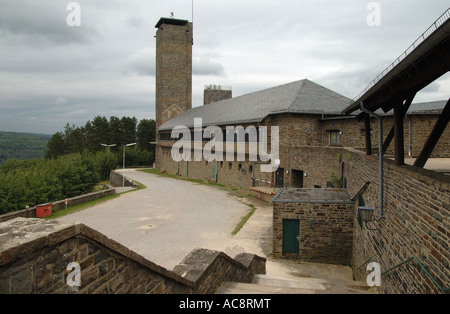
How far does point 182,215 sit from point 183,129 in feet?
76.1

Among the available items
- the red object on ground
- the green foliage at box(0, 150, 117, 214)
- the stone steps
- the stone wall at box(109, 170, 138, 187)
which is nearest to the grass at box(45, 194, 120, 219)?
the red object on ground

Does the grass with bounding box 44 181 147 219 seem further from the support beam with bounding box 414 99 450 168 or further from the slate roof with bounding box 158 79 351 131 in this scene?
the support beam with bounding box 414 99 450 168

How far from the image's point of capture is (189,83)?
52.7 meters

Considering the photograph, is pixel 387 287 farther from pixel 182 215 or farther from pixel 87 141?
pixel 87 141

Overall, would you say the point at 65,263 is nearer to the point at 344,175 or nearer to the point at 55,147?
the point at 344,175

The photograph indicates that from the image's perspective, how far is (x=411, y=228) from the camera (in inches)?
196

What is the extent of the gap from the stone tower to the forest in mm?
11615

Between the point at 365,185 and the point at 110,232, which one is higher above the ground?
the point at 365,185

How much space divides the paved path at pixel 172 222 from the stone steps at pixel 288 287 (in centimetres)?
428

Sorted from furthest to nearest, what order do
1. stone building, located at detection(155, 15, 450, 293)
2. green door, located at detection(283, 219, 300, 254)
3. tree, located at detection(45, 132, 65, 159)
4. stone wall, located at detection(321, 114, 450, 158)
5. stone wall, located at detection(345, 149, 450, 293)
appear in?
tree, located at detection(45, 132, 65, 159) < stone wall, located at detection(321, 114, 450, 158) < green door, located at detection(283, 219, 300, 254) < stone building, located at detection(155, 15, 450, 293) < stone wall, located at detection(345, 149, 450, 293)

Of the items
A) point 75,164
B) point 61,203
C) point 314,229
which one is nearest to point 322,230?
point 314,229

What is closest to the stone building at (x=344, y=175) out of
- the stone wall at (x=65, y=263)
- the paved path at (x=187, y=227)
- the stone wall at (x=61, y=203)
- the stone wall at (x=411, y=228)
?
the stone wall at (x=411, y=228)

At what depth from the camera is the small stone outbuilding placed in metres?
11.0

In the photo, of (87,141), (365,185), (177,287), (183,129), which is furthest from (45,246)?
(87,141)
